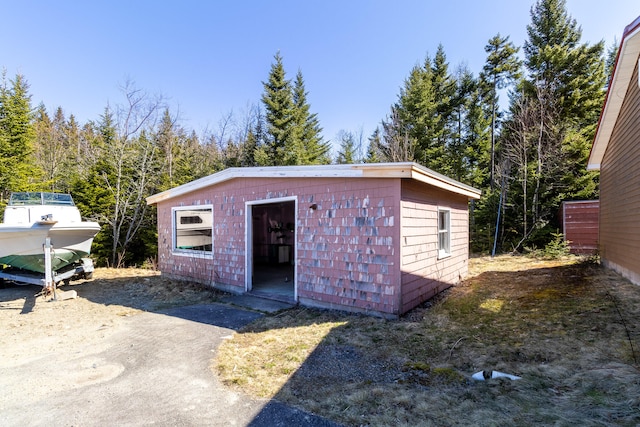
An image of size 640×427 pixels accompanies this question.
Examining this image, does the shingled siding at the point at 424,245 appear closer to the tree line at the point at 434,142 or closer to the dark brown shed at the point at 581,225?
the tree line at the point at 434,142

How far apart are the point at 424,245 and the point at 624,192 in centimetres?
505

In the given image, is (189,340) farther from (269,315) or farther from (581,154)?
(581,154)

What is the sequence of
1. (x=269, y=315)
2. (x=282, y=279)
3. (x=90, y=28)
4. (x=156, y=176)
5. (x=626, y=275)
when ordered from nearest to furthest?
(x=269, y=315) < (x=626, y=275) < (x=282, y=279) < (x=90, y=28) < (x=156, y=176)

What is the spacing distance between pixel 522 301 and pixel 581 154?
11.5 metres

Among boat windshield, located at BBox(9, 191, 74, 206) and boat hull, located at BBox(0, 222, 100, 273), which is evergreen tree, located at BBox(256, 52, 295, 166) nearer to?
boat windshield, located at BBox(9, 191, 74, 206)

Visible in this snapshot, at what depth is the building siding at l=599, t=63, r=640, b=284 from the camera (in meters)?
6.36

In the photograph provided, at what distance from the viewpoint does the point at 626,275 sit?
693 centimetres

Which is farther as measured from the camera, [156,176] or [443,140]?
[443,140]

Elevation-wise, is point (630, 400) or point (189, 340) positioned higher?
point (630, 400)

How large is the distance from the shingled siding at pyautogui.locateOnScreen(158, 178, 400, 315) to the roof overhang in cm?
496

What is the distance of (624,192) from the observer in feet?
23.5

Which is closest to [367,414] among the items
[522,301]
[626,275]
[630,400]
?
[630,400]

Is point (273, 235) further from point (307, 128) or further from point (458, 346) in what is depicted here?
point (307, 128)

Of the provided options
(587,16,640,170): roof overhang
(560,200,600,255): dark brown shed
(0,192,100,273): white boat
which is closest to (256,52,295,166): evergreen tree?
(0,192,100,273): white boat
